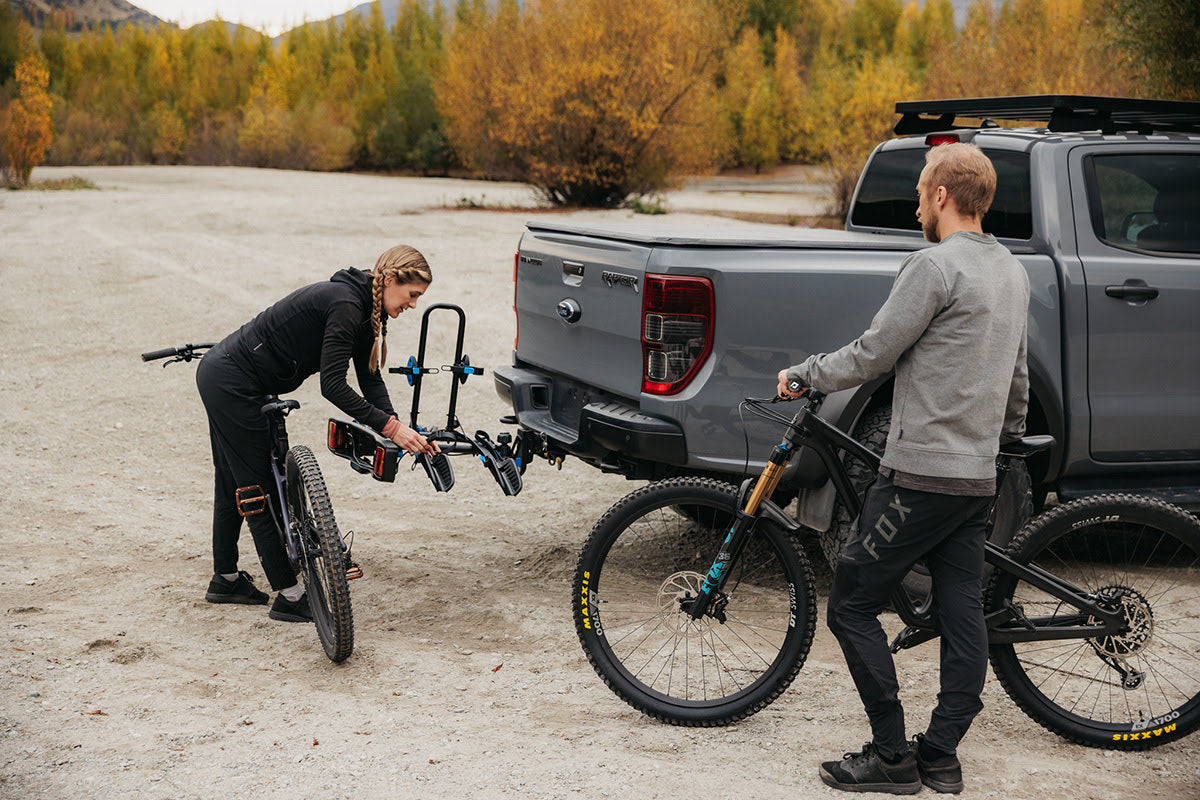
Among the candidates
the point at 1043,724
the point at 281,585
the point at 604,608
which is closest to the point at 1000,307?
the point at 1043,724

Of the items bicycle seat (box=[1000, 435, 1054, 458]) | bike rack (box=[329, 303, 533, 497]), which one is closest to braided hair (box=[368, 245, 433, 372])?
bike rack (box=[329, 303, 533, 497])

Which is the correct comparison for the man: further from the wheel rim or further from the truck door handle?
the truck door handle

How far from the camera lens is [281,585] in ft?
16.3

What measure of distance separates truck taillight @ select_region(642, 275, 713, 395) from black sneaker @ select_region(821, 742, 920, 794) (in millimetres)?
1626

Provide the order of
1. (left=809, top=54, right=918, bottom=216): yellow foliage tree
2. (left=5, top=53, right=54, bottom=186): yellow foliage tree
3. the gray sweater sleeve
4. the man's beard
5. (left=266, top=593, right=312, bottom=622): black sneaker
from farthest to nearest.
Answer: (left=5, top=53, right=54, bottom=186): yellow foliage tree < (left=809, top=54, right=918, bottom=216): yellow foliage tree < (left=266, top=593, right=312, bottom=622): black sneaker < the man's beard < the gray sweater sleeve

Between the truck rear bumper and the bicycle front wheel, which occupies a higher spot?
the truck rear bumper

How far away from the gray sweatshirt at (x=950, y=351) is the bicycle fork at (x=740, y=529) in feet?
1.60

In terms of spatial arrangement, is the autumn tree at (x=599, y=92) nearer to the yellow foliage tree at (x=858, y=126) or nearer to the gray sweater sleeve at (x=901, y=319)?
the yellow foliage tree at (x=858, y=126)

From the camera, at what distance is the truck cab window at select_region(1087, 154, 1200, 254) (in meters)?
5.07

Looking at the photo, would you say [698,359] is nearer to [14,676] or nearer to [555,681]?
[555,681]

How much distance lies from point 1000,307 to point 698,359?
4.74 feet

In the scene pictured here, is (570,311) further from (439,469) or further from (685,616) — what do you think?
(685,616)

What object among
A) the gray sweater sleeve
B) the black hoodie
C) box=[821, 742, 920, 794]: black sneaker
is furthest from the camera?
the black hoodie

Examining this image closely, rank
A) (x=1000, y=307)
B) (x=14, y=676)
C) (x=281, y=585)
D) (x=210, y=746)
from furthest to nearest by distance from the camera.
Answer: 1. (x=281, y=585)
2. (x=14, y=676)
3. (x=210, y=746)
4. (x=1000, y=307)
